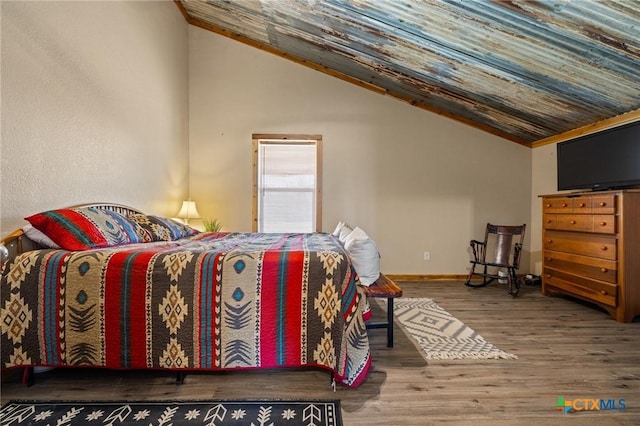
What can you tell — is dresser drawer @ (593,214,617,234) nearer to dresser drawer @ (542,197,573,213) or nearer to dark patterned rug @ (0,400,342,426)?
dresser drawer @ (542,197,573,213)

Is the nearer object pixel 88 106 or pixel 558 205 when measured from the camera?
pixel 88 106

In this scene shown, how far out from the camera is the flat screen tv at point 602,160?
2.72 meters

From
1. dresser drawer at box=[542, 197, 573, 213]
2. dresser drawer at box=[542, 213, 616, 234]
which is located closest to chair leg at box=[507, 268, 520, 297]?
dresser drawer at box=[542, 213, 616, 234]

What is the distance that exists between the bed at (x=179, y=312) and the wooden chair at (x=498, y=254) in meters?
2.97

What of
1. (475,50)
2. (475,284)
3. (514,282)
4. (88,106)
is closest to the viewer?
(88,106)

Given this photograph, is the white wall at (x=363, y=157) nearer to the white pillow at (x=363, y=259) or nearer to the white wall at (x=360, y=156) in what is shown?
the white wall at (x=360, y=156)

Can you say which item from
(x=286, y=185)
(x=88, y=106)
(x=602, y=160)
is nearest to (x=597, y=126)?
(x=602, y=160)

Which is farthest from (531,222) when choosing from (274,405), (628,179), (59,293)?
(59,293)

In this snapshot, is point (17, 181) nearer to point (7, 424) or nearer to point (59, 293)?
point (59, 293)

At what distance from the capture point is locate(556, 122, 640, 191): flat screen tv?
107 inches

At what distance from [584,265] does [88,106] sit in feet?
15.6

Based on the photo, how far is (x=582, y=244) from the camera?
2.96 m

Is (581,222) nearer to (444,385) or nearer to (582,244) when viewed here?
(582,244)

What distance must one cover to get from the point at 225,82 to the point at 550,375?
4734 mm
